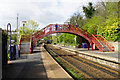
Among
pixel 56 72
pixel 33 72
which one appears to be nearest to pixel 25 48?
pixel 33 72

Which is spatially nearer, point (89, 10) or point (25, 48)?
point (25, 48)

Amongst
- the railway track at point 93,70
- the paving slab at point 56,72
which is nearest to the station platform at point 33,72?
the paving slab at point 56,72

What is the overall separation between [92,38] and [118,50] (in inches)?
212

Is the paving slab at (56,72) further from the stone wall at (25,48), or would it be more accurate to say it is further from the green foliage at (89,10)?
the green foliage at (89,10)

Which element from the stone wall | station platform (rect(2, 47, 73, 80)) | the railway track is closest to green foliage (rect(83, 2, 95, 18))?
the stone wall

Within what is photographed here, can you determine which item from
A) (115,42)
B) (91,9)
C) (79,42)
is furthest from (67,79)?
(91,9)

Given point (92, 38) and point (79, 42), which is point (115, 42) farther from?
point (79, 42)

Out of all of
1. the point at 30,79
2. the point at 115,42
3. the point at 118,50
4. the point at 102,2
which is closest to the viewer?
the point at 30,79

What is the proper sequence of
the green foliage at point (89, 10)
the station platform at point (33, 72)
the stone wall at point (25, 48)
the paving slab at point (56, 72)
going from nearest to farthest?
the station platform at point (33, 72)
the paving slab at point (56, 72)
the stone wall at point (25, 48)
the green foliage at point (89, 10)

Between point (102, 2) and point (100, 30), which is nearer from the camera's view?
point (100, 30)

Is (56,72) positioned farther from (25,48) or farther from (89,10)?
(89,10)

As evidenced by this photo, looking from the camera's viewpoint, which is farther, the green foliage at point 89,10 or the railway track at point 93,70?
the green foliage at point 89,10

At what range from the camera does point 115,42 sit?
2241 cm

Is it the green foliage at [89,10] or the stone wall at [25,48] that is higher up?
the green foliage at [89,10]
